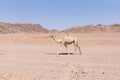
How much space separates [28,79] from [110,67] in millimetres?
4248

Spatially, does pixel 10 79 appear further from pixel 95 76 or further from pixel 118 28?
pixel 118 28

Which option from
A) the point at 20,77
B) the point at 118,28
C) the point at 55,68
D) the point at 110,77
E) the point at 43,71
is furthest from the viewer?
the point at 118,28

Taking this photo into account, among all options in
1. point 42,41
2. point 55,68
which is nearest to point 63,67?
point 55,68

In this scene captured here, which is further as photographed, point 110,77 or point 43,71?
point 43,71

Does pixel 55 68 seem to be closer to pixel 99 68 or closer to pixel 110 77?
pixel 99 68

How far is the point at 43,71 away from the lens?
1494 centimetres

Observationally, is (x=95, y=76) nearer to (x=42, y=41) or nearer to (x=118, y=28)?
(x=42, y=41)

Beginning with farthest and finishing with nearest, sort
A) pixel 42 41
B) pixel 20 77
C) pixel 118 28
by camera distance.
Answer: pixel 118 28 < pixel 42 41 < pixel 20 77

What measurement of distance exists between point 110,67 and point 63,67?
81.7 inches

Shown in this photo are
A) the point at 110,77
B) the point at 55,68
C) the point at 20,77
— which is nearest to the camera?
the point at 110,77

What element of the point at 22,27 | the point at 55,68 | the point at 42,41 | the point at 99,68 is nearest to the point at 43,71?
the point at 55,68

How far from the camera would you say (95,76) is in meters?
13.3

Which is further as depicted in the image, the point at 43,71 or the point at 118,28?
the point at 118,28

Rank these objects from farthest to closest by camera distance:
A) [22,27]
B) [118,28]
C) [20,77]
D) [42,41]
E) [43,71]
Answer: [22,27], [118,28], [42,41], [43,71], [20,77]
